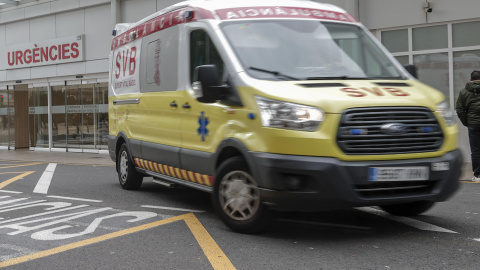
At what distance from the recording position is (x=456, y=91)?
14.3 meters

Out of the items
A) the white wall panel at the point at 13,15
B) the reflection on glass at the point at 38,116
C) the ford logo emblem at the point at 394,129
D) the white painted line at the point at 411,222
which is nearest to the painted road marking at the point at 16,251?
the ford logo emblem at the point at 394,129

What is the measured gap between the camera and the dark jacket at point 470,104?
31.5 feet

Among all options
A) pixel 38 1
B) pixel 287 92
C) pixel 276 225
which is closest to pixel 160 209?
pixel 276 225

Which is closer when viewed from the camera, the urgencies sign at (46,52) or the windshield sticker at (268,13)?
the windshield sticker at (268,13)

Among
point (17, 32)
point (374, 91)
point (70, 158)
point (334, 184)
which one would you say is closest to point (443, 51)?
point (374, 91)

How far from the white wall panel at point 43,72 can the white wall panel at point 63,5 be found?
2092 millimetres

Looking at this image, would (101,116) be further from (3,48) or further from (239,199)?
(239,199)

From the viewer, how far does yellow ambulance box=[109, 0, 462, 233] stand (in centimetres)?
504

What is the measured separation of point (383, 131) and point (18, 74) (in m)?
21.5

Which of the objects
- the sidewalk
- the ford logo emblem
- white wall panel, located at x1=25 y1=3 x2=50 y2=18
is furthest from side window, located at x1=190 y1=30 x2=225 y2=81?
white wall panel, located at x1=25 y1=3 x2=50 y2=18

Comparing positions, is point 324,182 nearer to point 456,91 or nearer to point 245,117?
point 245,117

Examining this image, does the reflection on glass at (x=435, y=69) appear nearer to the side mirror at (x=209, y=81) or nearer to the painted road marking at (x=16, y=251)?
the side mirror at (x=209, y=81)

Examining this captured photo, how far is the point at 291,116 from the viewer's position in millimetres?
5102

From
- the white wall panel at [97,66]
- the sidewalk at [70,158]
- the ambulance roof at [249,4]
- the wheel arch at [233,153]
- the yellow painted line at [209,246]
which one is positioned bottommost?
the sidewalk at [70,158]
